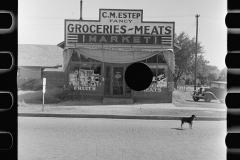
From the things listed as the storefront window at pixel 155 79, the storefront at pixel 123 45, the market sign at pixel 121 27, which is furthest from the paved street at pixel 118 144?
the storefront window at pixel 155 79

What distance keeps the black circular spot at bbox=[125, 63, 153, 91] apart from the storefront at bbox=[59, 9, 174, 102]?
0.05m

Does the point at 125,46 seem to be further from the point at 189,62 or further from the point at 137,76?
the point at 137,76

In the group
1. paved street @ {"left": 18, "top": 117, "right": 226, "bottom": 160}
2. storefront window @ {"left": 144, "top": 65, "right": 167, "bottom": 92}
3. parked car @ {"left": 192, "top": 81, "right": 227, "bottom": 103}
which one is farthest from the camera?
paved street @ {"left": 18, "top": 117, "right": 226, "bottom": 160}

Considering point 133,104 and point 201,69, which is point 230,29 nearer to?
point 201,69

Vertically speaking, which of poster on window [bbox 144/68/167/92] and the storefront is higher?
the storefront

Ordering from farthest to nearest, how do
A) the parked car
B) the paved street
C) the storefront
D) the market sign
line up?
the paved street, the storefront, the market sign, the parked car

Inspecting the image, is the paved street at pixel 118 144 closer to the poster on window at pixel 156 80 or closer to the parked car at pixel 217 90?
the poster on window at pixel 156 80

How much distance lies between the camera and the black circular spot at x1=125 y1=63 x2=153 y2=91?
804mm

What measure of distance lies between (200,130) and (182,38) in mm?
7708

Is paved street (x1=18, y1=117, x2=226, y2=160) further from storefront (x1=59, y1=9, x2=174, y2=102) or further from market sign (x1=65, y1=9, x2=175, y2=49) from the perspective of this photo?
market sign (x1=65, y1=9, x2=175, y2=49)

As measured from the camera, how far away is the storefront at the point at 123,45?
4.58 ft

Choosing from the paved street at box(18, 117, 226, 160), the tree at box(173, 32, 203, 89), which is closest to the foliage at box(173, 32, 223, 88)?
the tree at box(173, 32, 203, 89)

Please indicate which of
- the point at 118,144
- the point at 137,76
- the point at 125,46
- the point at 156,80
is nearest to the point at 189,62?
the point at 156,80

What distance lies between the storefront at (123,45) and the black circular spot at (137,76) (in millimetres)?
47
